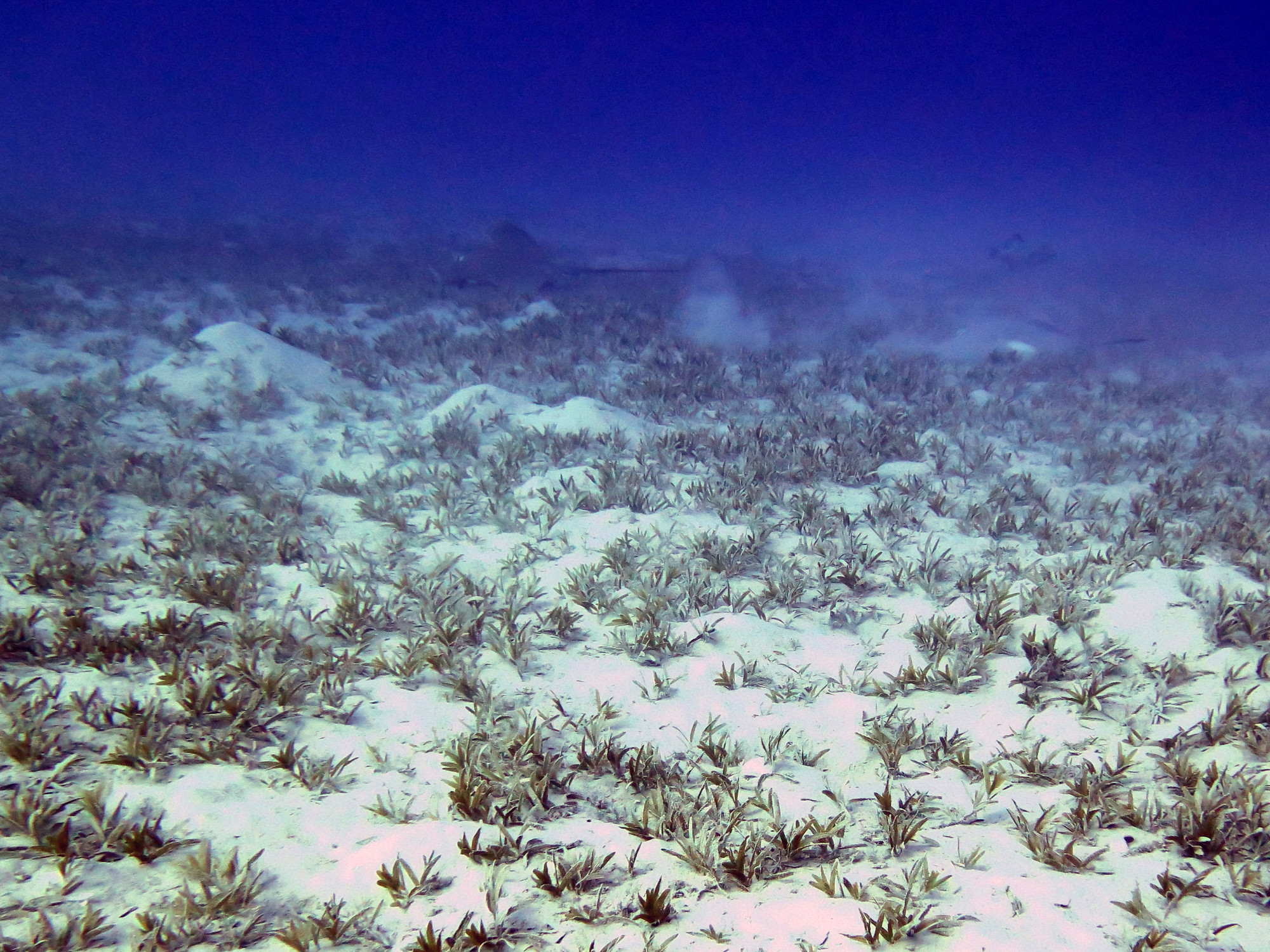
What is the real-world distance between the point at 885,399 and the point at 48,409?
40.2ft

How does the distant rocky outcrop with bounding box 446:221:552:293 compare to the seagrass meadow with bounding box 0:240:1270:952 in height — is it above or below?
above

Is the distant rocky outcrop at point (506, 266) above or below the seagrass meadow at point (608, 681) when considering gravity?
above

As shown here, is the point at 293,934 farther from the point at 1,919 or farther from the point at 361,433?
the point at 361,433

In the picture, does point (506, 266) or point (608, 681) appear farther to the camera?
point (506, 266)

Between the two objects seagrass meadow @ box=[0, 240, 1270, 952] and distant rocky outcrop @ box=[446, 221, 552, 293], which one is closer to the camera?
seagrass meadow @ box=[0, 240, 1270, 952]

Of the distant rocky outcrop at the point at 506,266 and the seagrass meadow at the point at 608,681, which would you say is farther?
the distant rocky outcrop at the point at 506,266

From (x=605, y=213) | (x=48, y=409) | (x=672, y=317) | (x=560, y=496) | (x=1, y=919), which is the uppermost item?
(x=605, y=213)

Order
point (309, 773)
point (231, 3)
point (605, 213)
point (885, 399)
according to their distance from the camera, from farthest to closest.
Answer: point (231, 3) → point (605, 213) → point (885, 399) → point (309, 773)

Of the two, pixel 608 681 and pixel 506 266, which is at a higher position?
pixel 506 266

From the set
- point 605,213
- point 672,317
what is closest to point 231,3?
point 605,213

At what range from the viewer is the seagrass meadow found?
2525mm

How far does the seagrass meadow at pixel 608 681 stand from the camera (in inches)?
99.4

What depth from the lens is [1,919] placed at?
2.31 metres

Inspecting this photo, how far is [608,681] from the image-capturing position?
4.08 metres
